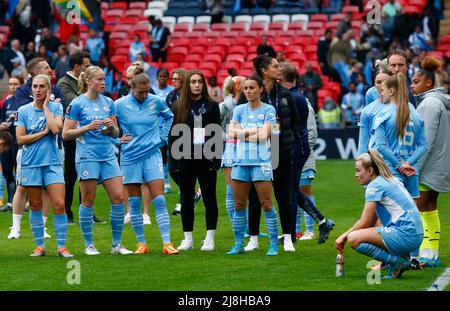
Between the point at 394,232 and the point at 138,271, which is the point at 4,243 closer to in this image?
the point at 138,271

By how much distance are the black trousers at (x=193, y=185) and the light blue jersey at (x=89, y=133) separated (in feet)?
3.14

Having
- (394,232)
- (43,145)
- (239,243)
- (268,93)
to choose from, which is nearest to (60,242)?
(43,145)

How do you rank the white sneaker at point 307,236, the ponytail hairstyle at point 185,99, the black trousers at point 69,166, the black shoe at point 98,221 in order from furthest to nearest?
the black shoe at point 98,221, the black trousers at point 69,166, the white sneaker at point 307,236, the ponytail hairstyle at point 185,99

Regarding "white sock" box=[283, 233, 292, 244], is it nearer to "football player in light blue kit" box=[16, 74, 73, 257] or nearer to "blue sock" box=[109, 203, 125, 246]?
"blue sock" box=[109, 203, 125, 246]

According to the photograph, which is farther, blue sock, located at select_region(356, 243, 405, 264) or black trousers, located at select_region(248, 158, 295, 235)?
black trousers, located at select_region(248, 158, 295, 235)

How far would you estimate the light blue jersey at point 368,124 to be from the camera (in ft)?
38.5

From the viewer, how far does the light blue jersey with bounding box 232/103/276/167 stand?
40.4ft

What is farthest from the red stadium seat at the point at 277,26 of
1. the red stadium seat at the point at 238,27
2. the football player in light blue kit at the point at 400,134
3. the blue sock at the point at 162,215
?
the football player in light blue kit at the point at 400,134

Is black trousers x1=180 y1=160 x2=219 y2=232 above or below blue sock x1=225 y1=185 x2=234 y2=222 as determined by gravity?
above

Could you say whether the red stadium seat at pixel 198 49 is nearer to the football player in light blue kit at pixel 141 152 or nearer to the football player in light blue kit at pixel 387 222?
the football player in light blue kit at pixel 141 152

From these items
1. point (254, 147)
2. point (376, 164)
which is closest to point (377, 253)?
point (376, 164)

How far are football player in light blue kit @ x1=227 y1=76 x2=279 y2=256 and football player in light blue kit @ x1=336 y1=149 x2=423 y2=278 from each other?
67.4 inches

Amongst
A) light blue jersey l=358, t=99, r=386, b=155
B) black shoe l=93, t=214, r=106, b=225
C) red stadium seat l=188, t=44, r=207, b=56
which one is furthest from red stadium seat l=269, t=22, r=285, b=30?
light blue jersey l=358, t=99, r=386, b=155

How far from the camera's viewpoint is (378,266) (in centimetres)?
1141
